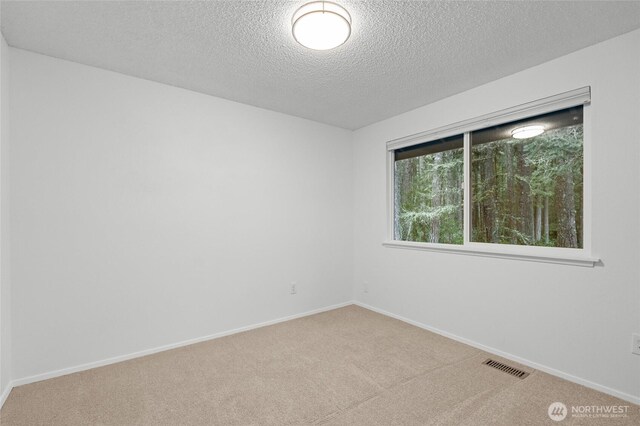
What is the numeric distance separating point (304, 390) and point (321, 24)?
2.38m

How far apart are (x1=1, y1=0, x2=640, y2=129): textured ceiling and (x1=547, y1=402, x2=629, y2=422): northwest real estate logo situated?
7.97ft

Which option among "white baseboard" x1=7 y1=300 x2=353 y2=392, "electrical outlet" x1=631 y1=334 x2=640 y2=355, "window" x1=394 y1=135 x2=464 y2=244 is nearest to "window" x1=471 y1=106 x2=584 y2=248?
"window" x1=394 y1=135 x2=464 y2=244

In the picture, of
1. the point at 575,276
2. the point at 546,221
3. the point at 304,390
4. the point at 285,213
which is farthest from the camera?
the point at 285,213

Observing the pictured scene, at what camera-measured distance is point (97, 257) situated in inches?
99.3

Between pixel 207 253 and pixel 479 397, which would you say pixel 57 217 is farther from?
pixel 479 397

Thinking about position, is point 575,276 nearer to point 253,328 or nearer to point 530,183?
point 530,183

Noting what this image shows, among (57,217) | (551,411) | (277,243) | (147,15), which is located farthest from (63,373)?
(551,411)

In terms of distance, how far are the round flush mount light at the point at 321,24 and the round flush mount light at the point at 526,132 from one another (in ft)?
5.89

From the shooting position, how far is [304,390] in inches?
84.7

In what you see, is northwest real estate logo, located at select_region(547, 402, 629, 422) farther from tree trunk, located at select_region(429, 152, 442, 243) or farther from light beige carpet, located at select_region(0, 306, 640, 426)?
tree trunk, located at select_region(429, 152, 442, 243)

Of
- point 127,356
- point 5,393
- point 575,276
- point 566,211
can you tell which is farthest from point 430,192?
point 5,393

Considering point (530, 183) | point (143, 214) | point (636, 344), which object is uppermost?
point (530, 183)

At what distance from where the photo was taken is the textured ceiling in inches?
72.2

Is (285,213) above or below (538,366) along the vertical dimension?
above
